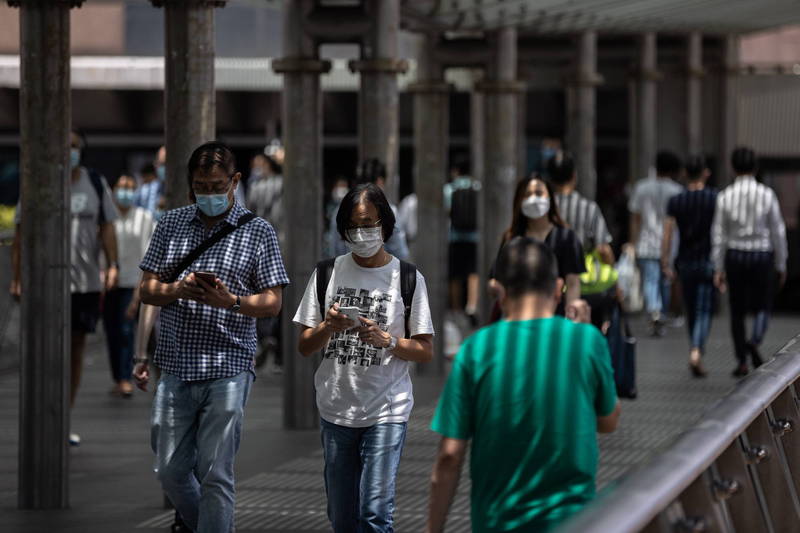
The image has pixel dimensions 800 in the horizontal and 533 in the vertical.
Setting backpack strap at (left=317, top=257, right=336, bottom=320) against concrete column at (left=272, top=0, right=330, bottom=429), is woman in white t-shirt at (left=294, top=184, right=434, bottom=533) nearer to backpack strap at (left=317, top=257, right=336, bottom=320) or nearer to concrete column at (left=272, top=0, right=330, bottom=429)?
backpack strap at (left=317, top=257, right=336, bottom=320)

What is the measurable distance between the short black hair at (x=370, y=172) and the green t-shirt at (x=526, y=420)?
289 inches

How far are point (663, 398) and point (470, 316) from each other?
26.6 ft

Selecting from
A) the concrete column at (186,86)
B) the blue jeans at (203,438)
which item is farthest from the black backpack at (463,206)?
the blue jeans at (203,438)

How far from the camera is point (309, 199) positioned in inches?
509

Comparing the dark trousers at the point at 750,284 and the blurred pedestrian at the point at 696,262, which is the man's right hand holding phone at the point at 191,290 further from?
the blurred pedestrian at the point at 696,262

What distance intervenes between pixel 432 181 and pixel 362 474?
395 inches

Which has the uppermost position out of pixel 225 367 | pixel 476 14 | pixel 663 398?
pixel 476 14

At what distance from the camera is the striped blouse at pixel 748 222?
15.4m

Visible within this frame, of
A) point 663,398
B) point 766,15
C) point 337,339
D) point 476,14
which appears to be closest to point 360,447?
point 337,339

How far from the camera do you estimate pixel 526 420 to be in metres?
4.86

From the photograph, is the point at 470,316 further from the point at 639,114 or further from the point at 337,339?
the point at 337,339

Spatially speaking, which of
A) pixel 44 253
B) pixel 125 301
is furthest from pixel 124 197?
pixel 44 253

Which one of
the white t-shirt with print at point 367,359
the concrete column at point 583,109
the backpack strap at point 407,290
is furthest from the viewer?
the concrete column at point 583,109

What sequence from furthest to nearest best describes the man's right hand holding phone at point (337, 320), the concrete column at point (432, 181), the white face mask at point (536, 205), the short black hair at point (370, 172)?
1. the concrete column at point (432, 181)
2. the short black hair at point (370, 172)
3. the white face mask at point (536, 205)
4. the man's right hand holding phone at point (337, 320)
